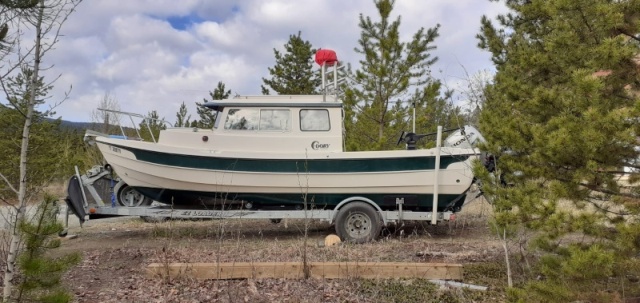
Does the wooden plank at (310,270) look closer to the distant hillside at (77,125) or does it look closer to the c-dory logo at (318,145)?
the c-dory logo at (318,145)

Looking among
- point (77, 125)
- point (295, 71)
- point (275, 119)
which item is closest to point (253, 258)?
point (275, 119)

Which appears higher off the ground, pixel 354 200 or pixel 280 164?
pixel 280 164

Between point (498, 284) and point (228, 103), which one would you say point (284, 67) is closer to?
point (228, 103)

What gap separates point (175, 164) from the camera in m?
7.55

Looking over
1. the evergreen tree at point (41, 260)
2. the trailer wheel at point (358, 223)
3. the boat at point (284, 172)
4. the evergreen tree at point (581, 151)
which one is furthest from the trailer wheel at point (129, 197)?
the evergreen tree at point (581, 151)

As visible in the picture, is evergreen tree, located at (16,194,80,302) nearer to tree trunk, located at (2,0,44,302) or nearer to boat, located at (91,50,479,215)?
tree trunk, located at (2,0,44,302)

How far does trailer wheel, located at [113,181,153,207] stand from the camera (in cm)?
824

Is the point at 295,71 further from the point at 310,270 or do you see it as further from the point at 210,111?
the point at 310,270

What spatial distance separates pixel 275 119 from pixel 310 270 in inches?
142

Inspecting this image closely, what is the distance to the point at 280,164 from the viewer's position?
7.52 m

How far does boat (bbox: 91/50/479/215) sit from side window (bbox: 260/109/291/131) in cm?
2

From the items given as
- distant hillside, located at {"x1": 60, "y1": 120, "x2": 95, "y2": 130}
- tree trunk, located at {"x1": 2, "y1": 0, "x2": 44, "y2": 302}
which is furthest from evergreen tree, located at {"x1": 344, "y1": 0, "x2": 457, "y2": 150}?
distant hillside, located at {"x1": 60, "y1": 120, "x2": 95, "y2": 130}

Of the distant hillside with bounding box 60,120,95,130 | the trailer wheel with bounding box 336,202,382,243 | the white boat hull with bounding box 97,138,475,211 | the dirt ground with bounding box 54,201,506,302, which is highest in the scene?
the distant hillside with bounding box 60,120,95,130

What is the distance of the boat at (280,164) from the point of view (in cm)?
741
